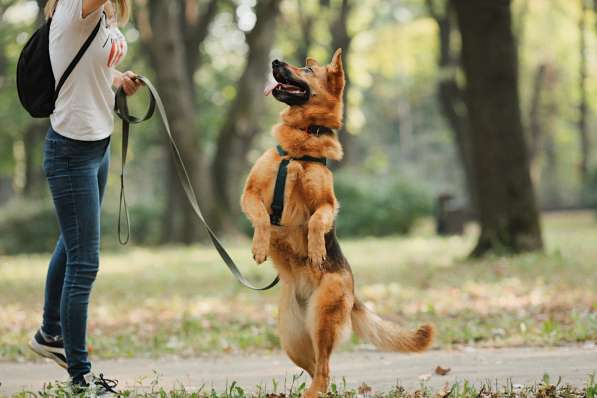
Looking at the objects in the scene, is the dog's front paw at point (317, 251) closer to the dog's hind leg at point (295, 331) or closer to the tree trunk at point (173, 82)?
the dog's hind leg at point (295, 331)

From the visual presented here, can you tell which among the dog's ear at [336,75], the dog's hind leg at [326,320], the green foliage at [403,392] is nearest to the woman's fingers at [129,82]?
the dog's ear at [336,75]

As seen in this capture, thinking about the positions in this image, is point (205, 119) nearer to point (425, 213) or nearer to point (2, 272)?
point (425, 213)

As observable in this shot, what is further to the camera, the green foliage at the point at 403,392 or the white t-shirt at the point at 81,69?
the green foliage at the point at 403,392

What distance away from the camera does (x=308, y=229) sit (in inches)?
190

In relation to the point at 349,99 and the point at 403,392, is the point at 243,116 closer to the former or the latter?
the point at 349,99

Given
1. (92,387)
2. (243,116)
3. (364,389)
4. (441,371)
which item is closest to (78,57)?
(92,387)

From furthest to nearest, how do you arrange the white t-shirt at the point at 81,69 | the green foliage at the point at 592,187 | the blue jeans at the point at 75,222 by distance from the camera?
1. the green foliage at the point at 592,187
2. the blue jeans at the point at 75,222
3. the white t-shirt at the point at 81,69

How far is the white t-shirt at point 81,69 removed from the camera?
4.53 m

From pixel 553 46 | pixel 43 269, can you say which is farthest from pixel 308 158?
pixel 553 46

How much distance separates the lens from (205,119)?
29453mm

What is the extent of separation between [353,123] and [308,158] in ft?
98.4

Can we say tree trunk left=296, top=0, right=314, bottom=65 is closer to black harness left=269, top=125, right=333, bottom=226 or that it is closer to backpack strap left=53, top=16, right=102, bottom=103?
black harness left=269, top=125, right=333, bottom=226

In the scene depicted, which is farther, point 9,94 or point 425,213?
point 425,213

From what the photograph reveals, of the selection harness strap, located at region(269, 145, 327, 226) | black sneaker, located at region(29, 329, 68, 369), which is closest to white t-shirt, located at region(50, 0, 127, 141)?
harness strap, located at region(269, 145, 327, 226)
